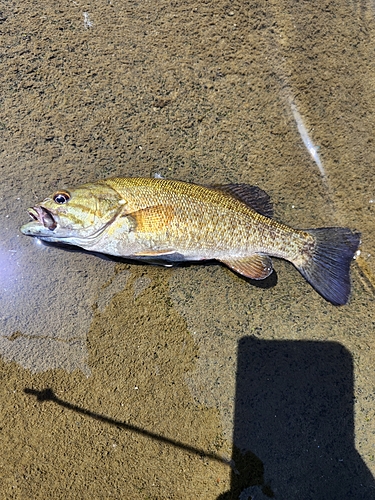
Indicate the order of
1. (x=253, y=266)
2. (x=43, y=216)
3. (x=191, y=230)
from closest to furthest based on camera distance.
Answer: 1. (x=43, y=216)
2. (x=191, y=230)
3. (x=253, y=266)

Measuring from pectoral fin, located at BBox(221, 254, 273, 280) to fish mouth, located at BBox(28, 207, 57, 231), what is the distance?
52.8 inches

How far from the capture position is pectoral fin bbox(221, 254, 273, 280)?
2.85 metres

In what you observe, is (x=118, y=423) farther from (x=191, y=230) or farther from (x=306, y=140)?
(x=306, y=140)

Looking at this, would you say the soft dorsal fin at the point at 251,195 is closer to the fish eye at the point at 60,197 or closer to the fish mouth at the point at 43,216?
the fish eye at the point at 60,197

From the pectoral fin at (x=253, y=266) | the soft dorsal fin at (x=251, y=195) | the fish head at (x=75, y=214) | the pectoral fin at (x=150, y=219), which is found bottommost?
the pectoral fin at (x=253, y=266)

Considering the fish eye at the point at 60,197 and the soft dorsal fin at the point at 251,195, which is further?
the soft dorsal fin at the point at 251,195

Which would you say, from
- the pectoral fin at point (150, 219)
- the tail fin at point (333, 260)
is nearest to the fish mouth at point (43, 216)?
the pectoral fin at point (150, 219)

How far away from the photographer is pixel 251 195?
9.58 ft

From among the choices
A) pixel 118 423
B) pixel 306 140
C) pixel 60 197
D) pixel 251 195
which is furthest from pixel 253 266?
pixel 118 423

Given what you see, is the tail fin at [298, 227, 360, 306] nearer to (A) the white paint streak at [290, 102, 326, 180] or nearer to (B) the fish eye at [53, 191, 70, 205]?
(A) the white paint streak at [290, 102, 326, 180]

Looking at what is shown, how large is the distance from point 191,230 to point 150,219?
0.32 m

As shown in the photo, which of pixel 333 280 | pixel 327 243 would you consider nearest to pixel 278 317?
pixel 333 280

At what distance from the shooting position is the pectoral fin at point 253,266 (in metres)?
2.85

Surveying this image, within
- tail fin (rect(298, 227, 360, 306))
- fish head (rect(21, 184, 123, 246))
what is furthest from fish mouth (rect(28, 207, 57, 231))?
tail fin (rect(298, 227, 360, 306))
